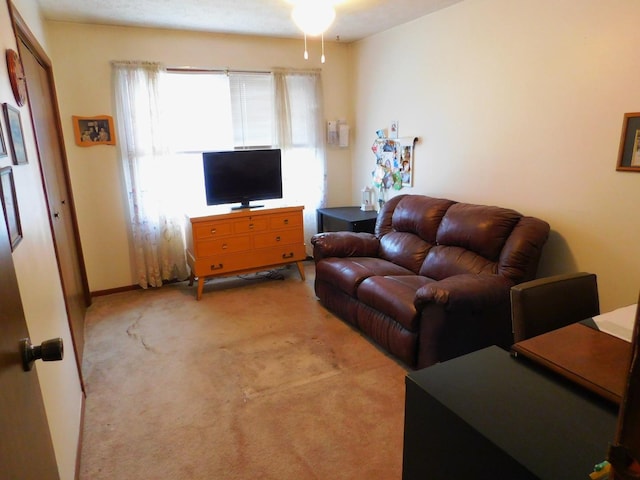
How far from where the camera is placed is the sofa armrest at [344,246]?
3.55m

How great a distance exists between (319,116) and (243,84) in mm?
917

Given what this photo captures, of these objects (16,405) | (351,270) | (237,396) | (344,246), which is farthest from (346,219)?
(16,405)

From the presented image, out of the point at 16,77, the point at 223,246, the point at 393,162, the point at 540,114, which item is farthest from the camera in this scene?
the point at 393,162

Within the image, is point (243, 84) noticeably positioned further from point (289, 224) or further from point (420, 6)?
point (420, 6)

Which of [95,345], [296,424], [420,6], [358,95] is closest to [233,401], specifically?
[296,424]

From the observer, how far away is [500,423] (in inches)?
33.6

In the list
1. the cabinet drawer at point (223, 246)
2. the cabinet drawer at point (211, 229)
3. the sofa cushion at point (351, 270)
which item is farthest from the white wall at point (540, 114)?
the cabinet drawer at point (211, 229)

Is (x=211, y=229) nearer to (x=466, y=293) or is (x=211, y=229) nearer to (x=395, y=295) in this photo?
(x=395, y=295)

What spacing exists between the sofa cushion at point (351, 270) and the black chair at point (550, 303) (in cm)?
162

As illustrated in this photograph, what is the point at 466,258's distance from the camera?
114 inches

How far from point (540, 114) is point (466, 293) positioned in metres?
1.42

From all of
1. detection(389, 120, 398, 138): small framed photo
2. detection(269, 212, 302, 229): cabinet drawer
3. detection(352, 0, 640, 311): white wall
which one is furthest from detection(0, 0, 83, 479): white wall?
detection(389, 120, 398, 138): small framed photo

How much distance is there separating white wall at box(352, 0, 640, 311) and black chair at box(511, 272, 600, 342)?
3.67 feet

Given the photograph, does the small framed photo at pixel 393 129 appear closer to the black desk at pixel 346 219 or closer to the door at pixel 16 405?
the black desk at pixel 346 219
